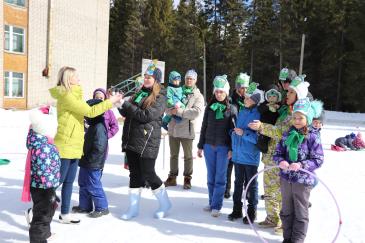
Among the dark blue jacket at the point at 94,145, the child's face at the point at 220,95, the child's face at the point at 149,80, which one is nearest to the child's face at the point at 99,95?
the dark blue jacket at the point at 94,145

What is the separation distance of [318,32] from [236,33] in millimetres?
9808

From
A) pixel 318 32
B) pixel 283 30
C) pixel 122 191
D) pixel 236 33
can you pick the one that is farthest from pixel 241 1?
pixel 122 191

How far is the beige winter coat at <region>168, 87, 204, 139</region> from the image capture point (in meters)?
6.16

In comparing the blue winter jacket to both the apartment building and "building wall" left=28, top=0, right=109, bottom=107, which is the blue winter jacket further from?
"building wall" left=28, top=0, right=109, bottom=107

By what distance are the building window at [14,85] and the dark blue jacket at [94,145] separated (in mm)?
20728

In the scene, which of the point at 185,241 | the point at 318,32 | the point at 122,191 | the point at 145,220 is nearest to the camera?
the point at 185,241

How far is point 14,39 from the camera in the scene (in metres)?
23.5

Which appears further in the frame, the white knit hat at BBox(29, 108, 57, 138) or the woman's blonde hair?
the woman's blonde hair

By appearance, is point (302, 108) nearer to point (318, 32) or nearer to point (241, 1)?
point (318, 32)

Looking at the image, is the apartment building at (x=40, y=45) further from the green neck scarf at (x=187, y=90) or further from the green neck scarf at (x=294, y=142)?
the green neck scarf at (x=294, y=142)

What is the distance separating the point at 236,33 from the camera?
46969 millimetres

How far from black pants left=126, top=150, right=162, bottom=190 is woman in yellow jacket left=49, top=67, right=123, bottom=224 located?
0.66 metres

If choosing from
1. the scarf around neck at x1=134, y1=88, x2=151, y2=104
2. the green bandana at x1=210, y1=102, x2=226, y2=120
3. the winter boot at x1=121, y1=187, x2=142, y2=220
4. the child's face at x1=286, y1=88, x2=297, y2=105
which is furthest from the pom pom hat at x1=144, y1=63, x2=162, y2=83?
the child's face at x1=286, y1=88, x2=297, y2=105

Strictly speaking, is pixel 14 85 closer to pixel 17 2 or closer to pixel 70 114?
pixel 17 2
